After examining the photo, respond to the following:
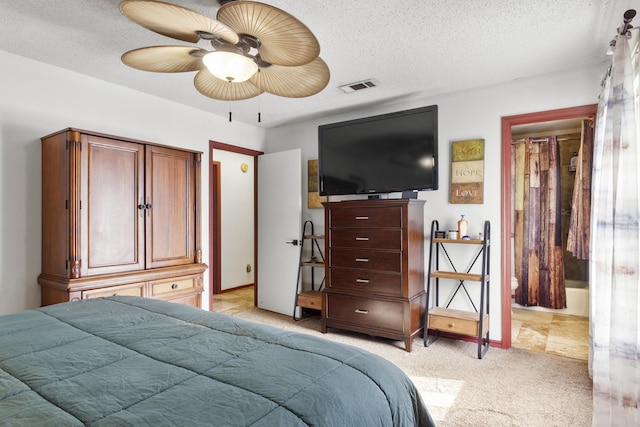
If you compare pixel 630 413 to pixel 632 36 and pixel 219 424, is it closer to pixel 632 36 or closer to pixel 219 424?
pixel 632 36

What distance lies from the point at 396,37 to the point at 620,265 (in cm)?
187

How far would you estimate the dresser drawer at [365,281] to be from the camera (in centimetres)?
328

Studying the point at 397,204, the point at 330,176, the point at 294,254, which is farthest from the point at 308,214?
the point at 397,204

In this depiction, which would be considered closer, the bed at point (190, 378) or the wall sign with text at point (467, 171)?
the bed at point (190, 378)

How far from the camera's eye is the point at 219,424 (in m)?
0.78

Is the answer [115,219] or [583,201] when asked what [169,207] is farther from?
[583,201]

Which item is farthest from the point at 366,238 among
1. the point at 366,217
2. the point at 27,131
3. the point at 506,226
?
the point at 27,131

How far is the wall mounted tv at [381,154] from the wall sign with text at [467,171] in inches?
13.1

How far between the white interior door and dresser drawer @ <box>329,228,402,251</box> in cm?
85

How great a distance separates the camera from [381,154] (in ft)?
11.6

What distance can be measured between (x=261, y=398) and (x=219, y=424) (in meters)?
0.13

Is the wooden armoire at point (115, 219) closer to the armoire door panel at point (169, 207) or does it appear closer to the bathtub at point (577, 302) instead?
the armoire door panel at point (169, 207)

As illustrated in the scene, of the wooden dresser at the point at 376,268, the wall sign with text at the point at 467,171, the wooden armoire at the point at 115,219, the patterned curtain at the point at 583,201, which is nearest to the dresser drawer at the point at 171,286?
the wooden armoire at the point at 115,219

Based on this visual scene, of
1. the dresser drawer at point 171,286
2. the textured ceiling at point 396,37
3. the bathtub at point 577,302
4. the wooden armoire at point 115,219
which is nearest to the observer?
the textured ceiling at point 396,37
